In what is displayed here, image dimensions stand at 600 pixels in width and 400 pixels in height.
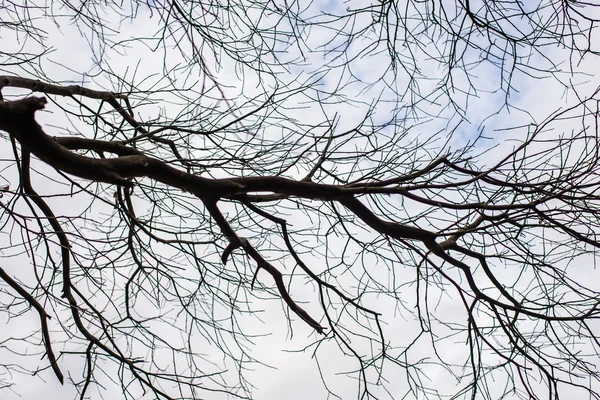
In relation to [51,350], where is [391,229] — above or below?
above

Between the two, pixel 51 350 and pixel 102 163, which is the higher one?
pixel 102 163

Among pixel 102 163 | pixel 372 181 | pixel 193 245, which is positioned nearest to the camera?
pixel 102 163

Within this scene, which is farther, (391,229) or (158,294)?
(158,294)

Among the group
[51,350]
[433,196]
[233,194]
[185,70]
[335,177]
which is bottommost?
[51,350]

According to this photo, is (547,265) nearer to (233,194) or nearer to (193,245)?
(233,194)

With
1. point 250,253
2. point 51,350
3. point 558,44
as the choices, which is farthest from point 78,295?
point 558,44

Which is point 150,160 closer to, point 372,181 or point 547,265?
point 372,181

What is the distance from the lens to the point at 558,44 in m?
3.19

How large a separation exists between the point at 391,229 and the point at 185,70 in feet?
5.37

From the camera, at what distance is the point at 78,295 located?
376 centimetres

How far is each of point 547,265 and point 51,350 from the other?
321cm

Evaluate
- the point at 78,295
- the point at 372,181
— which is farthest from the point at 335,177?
the point at 78,295

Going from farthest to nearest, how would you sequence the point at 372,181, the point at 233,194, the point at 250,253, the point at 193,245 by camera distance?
1. the point at 193,245
2. the point at 250,253
3. the point at 372,181
4. the point at 233,194

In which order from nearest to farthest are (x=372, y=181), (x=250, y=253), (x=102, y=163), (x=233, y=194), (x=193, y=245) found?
(x=102, y=163) → (x=233, y=194) → (x=372, y=181) → (x=250, y=253) → (x=193, y=245)
